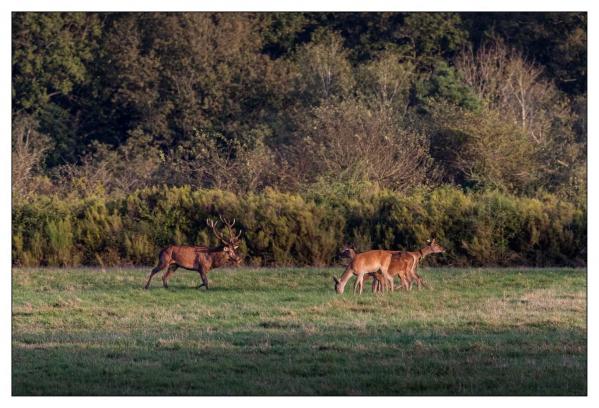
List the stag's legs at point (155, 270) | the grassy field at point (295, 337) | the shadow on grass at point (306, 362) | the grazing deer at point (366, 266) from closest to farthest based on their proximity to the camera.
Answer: the shadow on grass at point (306, 362)
the grassy field at point (295, 337)
the grazing deer at point (366, 266)
the stag's legs at point (155, 270)

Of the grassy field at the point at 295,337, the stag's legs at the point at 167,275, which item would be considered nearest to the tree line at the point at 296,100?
the stag's legs at the point at 167,275

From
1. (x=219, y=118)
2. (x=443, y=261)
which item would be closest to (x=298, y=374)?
(x=443, y=261)

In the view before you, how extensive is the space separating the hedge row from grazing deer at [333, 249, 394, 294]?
5814mm

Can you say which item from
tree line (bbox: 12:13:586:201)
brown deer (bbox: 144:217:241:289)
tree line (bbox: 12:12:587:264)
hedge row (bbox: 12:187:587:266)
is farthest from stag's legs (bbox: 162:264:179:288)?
tree line (bbox: 12:13:586:201)

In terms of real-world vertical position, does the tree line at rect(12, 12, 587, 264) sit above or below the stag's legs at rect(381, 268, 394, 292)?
above

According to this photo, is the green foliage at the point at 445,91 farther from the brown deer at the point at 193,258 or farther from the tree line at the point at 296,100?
the brown deer at the point at 193,258

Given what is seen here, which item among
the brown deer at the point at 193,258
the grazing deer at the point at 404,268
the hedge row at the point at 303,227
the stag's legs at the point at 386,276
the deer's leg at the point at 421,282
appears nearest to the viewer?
the stag's legs at the point at 386,276

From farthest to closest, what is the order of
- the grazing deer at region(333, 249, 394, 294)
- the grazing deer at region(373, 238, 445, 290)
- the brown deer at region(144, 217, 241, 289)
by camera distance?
the brown deer at region(144, 217, 241, 289) < the grazing deer at region(373, 238, 445, 290) < the grazing deer at region(333, 249, 394, 294)

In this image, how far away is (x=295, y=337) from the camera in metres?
13.5

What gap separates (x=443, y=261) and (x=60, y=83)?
19.7m

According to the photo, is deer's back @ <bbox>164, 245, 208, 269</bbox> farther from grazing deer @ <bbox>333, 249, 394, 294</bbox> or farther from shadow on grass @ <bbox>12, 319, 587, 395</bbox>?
shadow on grass @ <bbox>12, 319, 587, 395</bbox>

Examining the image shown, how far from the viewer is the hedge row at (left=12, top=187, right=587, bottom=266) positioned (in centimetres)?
2412

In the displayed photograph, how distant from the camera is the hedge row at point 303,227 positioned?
24125mm

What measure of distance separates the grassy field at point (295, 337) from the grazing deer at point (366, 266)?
10.2 inches
